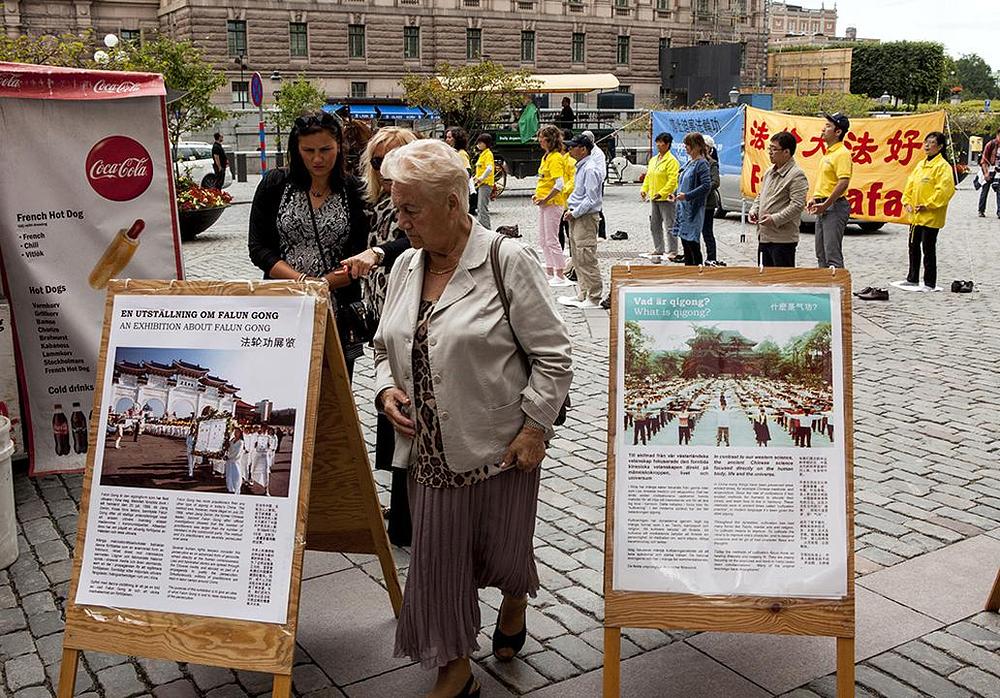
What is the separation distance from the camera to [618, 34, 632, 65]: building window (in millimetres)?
65125

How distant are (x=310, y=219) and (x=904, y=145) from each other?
10.1m

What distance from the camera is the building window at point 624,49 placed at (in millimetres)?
65125

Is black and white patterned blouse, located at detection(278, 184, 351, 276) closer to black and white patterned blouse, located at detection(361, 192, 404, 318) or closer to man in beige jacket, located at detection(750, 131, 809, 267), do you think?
black and white patterned blouse, located at detection(361, 192, 404, 318)

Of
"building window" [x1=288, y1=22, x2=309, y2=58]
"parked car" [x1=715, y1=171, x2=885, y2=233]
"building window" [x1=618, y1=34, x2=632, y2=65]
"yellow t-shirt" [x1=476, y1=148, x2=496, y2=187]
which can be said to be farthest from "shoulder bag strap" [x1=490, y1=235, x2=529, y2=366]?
"building window" [x1=618, y1=34, x2=632, y2=65]

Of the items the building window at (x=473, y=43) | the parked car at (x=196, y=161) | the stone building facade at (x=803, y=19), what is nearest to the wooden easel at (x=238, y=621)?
the parked car at (x=196, y=161)

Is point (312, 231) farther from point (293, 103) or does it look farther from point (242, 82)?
point (242, 82)

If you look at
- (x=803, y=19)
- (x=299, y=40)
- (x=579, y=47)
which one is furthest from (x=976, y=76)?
(x=299, y=40)

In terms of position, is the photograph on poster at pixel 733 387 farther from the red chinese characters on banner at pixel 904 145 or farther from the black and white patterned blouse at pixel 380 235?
the red chinese characters on banner at pixel 904 145

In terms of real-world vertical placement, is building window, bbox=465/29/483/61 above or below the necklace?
above

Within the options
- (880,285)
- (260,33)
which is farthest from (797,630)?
(260,33)

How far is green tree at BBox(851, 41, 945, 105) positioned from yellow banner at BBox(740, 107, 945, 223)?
221 feet

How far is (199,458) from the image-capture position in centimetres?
319

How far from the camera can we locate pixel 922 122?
12344 millimetres

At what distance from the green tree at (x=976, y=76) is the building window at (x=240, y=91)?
95131 millimetres
